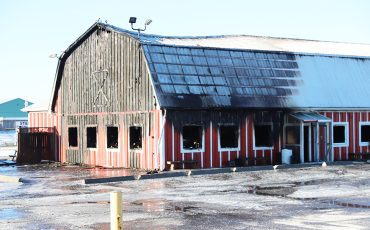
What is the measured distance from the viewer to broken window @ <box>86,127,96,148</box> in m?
33.6

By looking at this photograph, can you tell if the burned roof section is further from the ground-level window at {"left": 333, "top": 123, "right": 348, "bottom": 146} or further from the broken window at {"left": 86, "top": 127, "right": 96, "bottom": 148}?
the broken window at {"left": 86, "top": 127, "right": 96, "bottom": 148}

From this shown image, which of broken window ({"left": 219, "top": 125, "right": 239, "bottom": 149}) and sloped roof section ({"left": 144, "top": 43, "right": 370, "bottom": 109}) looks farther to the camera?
broken window ({"left": 219, "top": 125, "right": 239, "bottom": 149})

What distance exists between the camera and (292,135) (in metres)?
32.1

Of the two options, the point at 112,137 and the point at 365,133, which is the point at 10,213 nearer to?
the point at 112,137

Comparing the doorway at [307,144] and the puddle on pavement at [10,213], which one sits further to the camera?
the doorway at [307,144]

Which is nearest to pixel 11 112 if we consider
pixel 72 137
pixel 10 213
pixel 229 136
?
pixel 72 137

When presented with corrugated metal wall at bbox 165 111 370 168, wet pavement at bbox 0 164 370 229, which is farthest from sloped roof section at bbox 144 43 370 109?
wet pavement at bbox 0 164 370 229

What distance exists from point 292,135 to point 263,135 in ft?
5.70

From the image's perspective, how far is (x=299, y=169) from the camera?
92.6 feet

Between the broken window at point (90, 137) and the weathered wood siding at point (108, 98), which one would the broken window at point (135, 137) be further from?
the broken window at point (90, 137)

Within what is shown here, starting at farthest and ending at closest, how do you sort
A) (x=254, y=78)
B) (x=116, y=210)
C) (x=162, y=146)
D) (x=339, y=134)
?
(x=339, y=134)
(x=254, y=78)
(x=162, y=146)
(x=116, y=210)

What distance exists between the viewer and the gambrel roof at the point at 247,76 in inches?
1123

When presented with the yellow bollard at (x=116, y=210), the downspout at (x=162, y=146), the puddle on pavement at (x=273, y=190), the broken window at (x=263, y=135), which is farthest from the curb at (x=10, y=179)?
the yellow bollard at (x=116, y=210)

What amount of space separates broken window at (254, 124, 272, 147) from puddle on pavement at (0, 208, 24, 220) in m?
17.4
